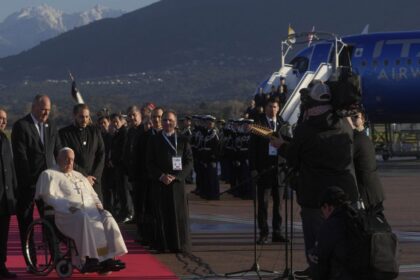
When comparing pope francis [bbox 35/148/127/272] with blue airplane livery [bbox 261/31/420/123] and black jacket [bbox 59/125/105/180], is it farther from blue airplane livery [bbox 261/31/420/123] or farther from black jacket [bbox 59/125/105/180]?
blue airplane livery [bbox 261/31/420/123]

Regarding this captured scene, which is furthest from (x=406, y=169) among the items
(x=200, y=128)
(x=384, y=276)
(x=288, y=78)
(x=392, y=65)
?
(x=384, y=276)

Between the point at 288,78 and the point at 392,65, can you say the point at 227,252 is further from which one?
the point at 288,78

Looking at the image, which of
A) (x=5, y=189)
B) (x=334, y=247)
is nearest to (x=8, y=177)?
(x=5, y=189)

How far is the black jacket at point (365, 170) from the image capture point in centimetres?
991

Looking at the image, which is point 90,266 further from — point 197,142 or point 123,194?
point 197,142

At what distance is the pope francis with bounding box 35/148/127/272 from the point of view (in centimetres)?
1123

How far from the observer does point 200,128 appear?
22.8 m

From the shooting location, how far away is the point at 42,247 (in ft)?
38.1

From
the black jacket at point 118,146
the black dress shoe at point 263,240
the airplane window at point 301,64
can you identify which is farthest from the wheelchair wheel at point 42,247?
the airplane window at point 301,64

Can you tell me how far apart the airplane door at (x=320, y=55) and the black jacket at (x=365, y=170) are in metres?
24.3

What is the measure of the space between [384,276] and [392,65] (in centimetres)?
2634

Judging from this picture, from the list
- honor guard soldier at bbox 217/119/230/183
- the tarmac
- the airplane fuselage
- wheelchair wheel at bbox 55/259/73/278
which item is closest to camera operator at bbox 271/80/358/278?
the tarmac

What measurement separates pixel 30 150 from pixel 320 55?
76.8ft

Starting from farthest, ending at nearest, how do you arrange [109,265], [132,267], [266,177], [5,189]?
[266,177]
[132,267]
[5,189]
[109,265]
